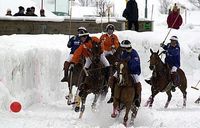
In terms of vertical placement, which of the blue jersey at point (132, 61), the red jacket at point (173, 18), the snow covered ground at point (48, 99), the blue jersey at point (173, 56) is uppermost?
the red jacket at point (173, 18)

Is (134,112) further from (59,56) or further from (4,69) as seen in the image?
(59,56)

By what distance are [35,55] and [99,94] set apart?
393 centimetres

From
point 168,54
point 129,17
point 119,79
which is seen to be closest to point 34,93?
point 168,54

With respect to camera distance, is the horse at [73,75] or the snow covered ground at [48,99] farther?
the horse at [73,75]

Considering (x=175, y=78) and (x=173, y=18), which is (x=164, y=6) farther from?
(x=175, y=78)

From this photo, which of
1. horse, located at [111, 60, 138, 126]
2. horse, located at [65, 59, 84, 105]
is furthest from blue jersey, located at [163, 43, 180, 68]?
horse, located at [111, 60, 138, 126]

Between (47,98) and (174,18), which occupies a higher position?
(174,18)

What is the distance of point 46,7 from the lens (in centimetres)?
5075

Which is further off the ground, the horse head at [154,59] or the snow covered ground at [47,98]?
the horse head at [154,59]

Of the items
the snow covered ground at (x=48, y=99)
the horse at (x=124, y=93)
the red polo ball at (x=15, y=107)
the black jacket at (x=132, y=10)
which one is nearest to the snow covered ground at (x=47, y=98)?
the snow covered ground at (x=48, y=99)

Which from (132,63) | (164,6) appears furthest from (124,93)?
(164,6)

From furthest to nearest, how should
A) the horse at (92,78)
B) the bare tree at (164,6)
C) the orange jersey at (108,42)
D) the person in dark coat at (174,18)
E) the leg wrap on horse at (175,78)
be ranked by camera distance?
the bare tree at (164,6)
the person in dark coat at (174,18)
the orange jersey at (108,42)
the leg wrap on horse at (175,78)
the horse at (92,78)

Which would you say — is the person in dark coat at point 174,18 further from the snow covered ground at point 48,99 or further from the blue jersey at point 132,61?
the blue jersey at point 132,61

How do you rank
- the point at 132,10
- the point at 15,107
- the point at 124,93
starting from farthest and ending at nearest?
1. the point at 132,10
2. the point at 15,107
3. the point at 124,93
